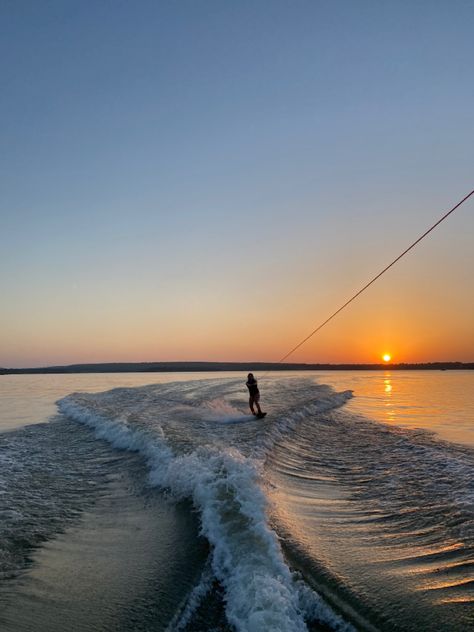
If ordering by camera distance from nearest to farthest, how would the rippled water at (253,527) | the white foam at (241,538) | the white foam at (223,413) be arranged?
the white foam at (241,538)
the rippled water at (253,527)
the white foam at (223,413)

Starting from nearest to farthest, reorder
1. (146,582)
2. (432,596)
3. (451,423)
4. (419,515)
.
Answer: (432,596) → (146,582) → (419,515) → (451,423)

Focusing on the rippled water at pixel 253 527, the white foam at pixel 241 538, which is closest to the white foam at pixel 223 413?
the rippled water at pixel 253 527

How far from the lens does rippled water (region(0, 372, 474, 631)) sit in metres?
4.07

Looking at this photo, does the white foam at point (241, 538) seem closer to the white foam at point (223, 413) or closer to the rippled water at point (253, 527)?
the rippled water at point (253, 527)

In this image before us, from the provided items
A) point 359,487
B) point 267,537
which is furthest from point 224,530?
point 359,487

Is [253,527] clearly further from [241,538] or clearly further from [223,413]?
[223,413]

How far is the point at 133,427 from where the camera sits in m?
14.8

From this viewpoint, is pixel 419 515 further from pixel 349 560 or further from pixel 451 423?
pixel 451 423

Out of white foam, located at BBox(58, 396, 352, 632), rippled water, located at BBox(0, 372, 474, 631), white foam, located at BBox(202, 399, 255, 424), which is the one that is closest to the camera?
white foam, located at BBox(58, 396, 352, 632)

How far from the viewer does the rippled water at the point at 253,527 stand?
160 inches

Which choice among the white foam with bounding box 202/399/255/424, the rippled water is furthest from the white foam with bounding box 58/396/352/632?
the white foam with bounding box 202/399/255/424

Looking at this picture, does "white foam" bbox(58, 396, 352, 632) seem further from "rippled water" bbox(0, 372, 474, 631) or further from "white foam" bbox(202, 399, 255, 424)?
"white foam" bbox(202, 399, 255, 424)

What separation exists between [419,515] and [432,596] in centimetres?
274

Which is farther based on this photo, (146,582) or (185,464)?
(185,464)
